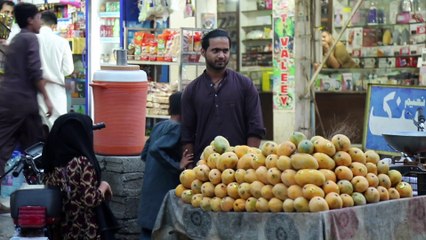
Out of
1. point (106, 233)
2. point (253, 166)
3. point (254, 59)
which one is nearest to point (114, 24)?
point (254, 59)

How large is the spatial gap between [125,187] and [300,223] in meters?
3.46

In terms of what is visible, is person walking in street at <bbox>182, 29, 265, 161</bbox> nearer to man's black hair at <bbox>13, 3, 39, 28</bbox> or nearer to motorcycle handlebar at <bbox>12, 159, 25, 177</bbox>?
motorcycle handlebar at <bbox>12, 159, 25, 177</bbox>

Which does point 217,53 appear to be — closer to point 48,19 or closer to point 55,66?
point 55,66

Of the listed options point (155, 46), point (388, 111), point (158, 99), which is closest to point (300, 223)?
point (388, 111)

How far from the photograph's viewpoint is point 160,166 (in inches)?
289

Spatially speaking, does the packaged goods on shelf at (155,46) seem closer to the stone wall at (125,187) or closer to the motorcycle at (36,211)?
the stone wall at (125,187)

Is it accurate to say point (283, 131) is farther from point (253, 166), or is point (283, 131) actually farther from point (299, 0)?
point (253, 166)

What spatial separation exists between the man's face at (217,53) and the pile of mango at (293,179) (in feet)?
3.37

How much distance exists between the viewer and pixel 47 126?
29.9ft

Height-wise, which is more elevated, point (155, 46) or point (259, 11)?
point (259, 11)

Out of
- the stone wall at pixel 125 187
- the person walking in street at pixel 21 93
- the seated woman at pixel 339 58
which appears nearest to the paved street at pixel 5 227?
the person walking in street at pixel 21 93

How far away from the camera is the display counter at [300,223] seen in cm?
488

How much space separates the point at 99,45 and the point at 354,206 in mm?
9014

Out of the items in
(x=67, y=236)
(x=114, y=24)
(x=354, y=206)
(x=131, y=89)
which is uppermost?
(x=114, y=24)
